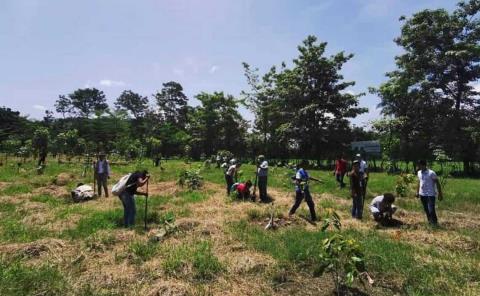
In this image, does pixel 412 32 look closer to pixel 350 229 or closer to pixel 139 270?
pixel 350 229

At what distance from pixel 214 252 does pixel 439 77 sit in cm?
2837

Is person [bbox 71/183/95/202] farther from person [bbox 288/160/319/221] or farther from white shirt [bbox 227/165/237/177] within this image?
person [bbox 288/160/319/221]

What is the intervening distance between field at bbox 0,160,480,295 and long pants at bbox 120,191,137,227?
0.92ft

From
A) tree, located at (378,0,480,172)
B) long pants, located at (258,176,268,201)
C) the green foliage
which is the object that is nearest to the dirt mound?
the green foliage

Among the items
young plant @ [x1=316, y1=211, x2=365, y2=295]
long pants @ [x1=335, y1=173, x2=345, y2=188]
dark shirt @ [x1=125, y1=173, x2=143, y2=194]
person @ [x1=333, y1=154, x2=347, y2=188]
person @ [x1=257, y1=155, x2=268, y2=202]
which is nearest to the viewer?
young plant @ [x1=316, y1=211, x2=365, y2=295]

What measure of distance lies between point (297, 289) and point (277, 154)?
3520 centimetres

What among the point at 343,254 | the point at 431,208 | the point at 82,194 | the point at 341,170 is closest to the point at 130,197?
the point at 82,194

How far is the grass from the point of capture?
18.9 feet

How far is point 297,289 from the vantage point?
633 centimetres

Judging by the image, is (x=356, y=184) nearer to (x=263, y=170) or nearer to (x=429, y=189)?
(x=429, y=189)

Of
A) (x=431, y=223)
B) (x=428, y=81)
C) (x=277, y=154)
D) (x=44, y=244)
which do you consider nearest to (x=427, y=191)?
(x=431, y=223)

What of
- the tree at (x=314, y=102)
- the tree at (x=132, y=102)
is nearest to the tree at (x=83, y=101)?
the tree at (x=132, y=102)

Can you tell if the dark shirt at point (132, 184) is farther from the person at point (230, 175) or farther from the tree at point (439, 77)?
the tree at point (439, 77)

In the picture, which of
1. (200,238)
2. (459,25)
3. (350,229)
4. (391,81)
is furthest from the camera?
(391,81)
